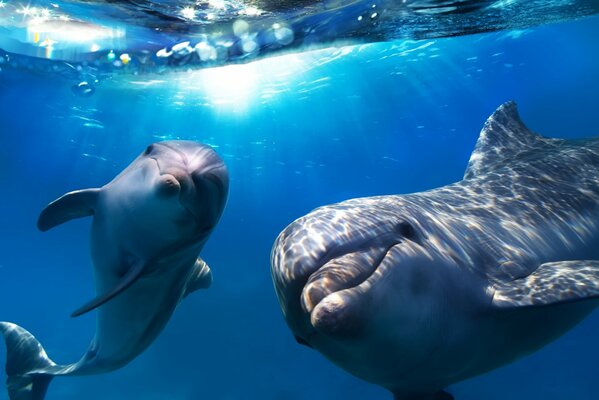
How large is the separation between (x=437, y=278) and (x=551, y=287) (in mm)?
1037

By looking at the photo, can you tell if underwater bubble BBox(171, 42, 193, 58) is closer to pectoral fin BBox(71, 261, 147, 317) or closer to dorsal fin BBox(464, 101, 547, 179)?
dorsal fin BBox(464, 101, 547, 179)

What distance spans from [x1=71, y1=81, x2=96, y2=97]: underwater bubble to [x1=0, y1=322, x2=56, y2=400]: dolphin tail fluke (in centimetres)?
1359

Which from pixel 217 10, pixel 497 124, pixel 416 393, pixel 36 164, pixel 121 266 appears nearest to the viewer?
pixel 416 393

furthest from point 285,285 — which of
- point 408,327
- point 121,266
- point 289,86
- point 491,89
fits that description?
point 491,89

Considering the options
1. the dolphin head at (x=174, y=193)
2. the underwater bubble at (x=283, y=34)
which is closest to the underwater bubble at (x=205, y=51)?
the underwater bubble at (x=283, y=34)

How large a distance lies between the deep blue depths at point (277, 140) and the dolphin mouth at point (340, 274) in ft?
50.3

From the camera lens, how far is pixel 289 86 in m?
22.6

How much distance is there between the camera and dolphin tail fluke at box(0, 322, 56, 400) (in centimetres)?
857

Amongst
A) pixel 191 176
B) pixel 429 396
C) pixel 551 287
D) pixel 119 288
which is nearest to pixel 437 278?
pixel 551 287

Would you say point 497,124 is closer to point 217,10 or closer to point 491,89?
point 217,10

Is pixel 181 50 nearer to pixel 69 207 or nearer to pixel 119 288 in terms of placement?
pixel 69 207

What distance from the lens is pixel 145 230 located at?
4.41 metres

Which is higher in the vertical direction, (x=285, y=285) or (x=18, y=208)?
(x=285, y=285)

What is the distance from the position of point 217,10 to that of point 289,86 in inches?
489
